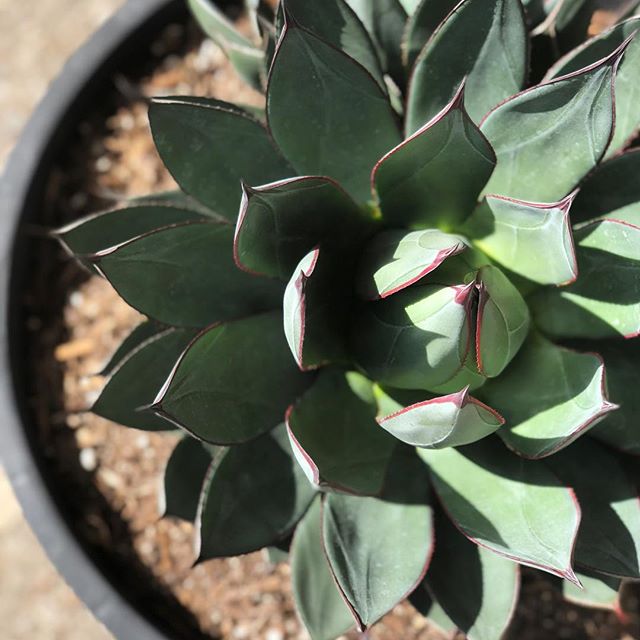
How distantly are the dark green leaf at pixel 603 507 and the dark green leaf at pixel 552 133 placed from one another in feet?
1.01

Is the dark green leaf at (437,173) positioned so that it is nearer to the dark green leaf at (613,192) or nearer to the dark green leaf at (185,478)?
the dark green leaf at (613,192)

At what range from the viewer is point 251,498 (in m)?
0.89

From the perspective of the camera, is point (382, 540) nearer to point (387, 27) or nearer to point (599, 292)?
point (599, 292)

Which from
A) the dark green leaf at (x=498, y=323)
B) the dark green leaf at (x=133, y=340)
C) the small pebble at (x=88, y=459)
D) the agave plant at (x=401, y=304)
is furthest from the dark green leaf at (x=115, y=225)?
the small pebble at (x=88, y=459)

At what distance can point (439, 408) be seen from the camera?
69 centimetres

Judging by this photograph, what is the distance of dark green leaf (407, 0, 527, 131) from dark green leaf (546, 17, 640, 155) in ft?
0.21

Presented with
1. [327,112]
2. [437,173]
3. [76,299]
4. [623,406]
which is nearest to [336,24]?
[327,112]

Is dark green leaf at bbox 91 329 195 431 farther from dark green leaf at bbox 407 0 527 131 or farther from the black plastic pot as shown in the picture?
the black plastic pot

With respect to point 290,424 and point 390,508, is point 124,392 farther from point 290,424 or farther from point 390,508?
point 390,508

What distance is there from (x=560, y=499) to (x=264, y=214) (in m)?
0.43

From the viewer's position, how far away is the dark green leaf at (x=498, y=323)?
783mm

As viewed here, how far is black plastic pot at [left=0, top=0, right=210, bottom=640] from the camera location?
127 centimetres

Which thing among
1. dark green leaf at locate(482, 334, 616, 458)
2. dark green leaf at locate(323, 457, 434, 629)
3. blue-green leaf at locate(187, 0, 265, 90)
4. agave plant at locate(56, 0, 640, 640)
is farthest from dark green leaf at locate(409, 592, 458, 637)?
blue-green leaf at locate(187, 0, 265, 90)

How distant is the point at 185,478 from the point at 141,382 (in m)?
0.14
